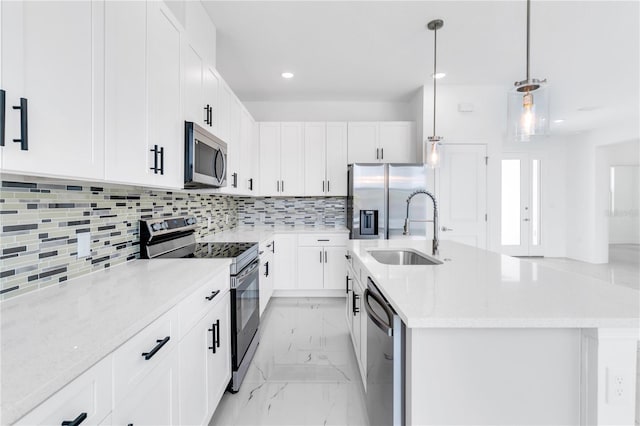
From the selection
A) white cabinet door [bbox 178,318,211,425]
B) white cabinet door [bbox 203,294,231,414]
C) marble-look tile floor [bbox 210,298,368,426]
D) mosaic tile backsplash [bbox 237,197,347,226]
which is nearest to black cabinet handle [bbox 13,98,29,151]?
white cabinet door [bbox 178,318,211,425]

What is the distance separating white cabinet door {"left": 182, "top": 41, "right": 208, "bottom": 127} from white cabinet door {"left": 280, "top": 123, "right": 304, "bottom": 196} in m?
2.00

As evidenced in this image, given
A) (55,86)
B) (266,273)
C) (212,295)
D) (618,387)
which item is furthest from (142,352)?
(266,273)

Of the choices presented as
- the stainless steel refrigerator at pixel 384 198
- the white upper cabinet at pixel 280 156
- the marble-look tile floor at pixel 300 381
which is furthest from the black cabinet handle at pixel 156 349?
the white upper cabinet at pixel 280 156

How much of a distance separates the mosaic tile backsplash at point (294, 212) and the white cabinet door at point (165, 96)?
2.65 m

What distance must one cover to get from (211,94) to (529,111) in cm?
216

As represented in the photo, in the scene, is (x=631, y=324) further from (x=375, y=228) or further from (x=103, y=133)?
(x=375, y=228)

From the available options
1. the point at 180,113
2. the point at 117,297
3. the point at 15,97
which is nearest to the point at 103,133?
the point at 15,97

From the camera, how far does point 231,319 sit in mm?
1943

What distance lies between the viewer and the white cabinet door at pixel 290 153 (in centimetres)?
425

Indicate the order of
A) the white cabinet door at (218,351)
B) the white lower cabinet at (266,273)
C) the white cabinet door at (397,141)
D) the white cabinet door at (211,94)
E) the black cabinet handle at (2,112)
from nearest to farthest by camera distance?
the black cabinet handle at (2,112) → the white cabinet door at (218,351) → the white cabinet door at (211,94) → the white lower cabinet at (266,273) → the white cabinet door at (397,141)

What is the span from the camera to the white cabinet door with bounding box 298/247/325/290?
3.98 meters

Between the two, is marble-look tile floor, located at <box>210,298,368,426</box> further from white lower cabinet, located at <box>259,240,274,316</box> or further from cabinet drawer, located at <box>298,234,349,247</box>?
cabinet drawer, located at <box>298,234,349,247</box>

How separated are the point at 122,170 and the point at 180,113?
0.71 metres

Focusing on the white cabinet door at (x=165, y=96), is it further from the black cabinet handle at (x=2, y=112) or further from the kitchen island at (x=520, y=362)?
the kitchen island at (x=520, y=362)
